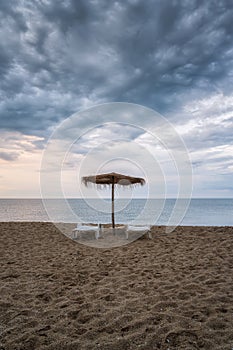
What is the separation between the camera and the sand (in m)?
2.60

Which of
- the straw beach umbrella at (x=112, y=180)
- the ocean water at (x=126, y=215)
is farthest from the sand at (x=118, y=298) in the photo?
the ocean water at (x=126, y=215)

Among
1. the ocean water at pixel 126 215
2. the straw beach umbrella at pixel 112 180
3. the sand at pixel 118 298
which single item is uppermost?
the straw beach umbrella at pixel 112 180

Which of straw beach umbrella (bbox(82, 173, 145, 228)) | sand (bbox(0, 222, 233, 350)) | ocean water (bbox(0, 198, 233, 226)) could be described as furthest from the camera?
ocean water (bbox(0, 198, 233, 226))

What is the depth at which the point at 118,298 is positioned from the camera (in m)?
3.62

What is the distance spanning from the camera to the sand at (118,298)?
2600mm

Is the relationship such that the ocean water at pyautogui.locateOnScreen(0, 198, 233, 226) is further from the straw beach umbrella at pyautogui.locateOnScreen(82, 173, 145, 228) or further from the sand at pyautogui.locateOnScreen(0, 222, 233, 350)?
the sand at pyautogui.locateOnScreen(0, 222, 233, 350)

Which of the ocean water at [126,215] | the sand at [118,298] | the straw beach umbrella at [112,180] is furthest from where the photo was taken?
the ocean water at [126,215]

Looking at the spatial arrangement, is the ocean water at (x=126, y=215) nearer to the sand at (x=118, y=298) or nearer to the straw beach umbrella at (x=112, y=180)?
the straw beach umbrella at (x=112, y=180)

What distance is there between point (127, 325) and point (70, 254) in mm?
3926

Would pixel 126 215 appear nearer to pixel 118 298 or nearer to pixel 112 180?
pixel 112 180

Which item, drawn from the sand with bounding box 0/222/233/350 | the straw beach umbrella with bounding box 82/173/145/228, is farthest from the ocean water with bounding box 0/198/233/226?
the sand with bounding box 0/222/233/350

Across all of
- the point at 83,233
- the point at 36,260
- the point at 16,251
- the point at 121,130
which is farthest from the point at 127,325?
the point at 121,130

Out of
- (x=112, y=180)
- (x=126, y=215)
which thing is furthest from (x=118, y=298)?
(x=126, y=215)

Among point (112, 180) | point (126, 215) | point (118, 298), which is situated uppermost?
point (112, 180)
